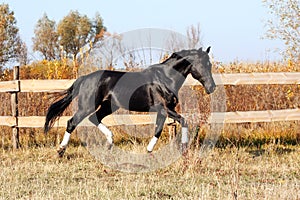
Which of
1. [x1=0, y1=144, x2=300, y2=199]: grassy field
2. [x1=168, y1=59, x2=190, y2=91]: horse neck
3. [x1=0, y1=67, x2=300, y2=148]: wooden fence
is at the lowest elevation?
[x1=0, y1=144, x2=300, y2=199]: grassy field

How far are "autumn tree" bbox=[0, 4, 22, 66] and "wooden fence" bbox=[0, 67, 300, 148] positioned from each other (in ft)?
66.4

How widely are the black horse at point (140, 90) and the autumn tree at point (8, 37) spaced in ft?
70.2

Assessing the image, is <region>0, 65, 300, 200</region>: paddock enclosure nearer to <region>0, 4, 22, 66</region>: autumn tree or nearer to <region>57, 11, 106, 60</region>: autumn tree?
<region>0, 4, 22, 66</region>: autumn tree

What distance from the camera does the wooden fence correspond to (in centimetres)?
838

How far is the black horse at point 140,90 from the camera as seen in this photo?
7.26 meters

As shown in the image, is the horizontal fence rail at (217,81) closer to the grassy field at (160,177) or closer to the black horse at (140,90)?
the black horse at (140,90)

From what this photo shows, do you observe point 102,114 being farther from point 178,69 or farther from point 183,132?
point 183,132

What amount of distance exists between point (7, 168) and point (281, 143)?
5034 millimetres

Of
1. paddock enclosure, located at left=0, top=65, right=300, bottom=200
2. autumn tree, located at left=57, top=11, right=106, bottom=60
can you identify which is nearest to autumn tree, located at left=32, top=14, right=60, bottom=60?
autumn tree, located at left=57, top=11, right=106, bottom=60

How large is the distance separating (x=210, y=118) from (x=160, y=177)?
2.81 meters

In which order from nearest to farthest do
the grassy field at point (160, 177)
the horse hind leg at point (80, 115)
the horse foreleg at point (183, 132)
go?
the grassy field at point (160, 177) → the horse foreleg at point (183, 132) → the horse hind leg at point (80, 115)

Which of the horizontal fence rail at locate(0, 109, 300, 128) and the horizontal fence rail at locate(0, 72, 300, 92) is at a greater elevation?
the horizontal fence rail at locate(0, 72, 300, 92)

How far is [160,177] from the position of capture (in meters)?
5.73

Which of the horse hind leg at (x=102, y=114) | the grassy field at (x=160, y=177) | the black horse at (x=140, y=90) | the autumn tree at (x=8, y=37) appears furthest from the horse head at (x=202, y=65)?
Answer: the autumn tree at (x=8, y=37)
